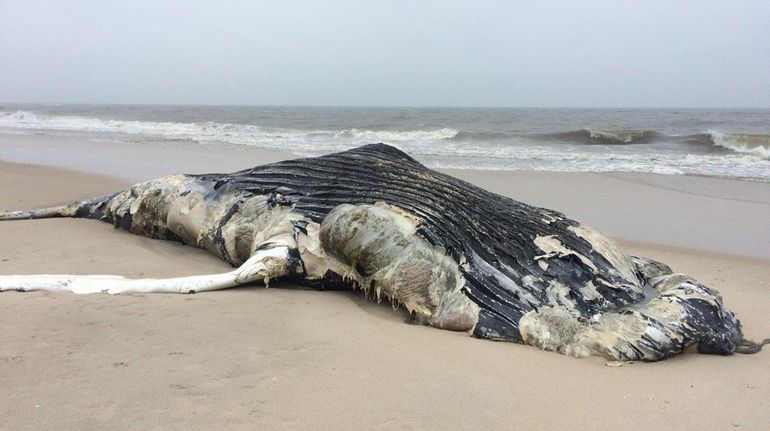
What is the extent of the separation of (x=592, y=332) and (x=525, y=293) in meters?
0.52

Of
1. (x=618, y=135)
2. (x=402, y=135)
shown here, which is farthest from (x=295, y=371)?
(x=618, y=135)

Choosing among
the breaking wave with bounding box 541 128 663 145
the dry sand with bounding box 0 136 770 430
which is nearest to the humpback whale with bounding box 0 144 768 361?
the dry sand with bounding box 0 136 770 430

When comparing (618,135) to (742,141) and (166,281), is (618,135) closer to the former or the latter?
(742,141)

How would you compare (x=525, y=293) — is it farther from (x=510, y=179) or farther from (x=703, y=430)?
(x=510, y=179)

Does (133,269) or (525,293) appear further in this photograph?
(133,269)

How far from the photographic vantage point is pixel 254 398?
2.62m

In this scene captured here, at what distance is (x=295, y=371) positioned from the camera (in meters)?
2.96

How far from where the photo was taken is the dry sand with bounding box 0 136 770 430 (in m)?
2.52

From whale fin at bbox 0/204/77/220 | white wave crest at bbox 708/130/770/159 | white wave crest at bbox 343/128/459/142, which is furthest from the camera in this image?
white wave crest at bbox 343/128/459/142

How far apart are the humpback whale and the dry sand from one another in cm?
15

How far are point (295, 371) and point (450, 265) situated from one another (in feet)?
5.04

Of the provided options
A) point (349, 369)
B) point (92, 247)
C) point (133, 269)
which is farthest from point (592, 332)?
point (92, 247)

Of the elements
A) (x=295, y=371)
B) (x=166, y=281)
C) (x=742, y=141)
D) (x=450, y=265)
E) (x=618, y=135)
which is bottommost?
(x=295, y=371)

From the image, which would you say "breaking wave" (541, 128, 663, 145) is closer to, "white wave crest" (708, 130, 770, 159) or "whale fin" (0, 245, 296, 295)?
"white wave crest" (708, 130, 770, 159)
